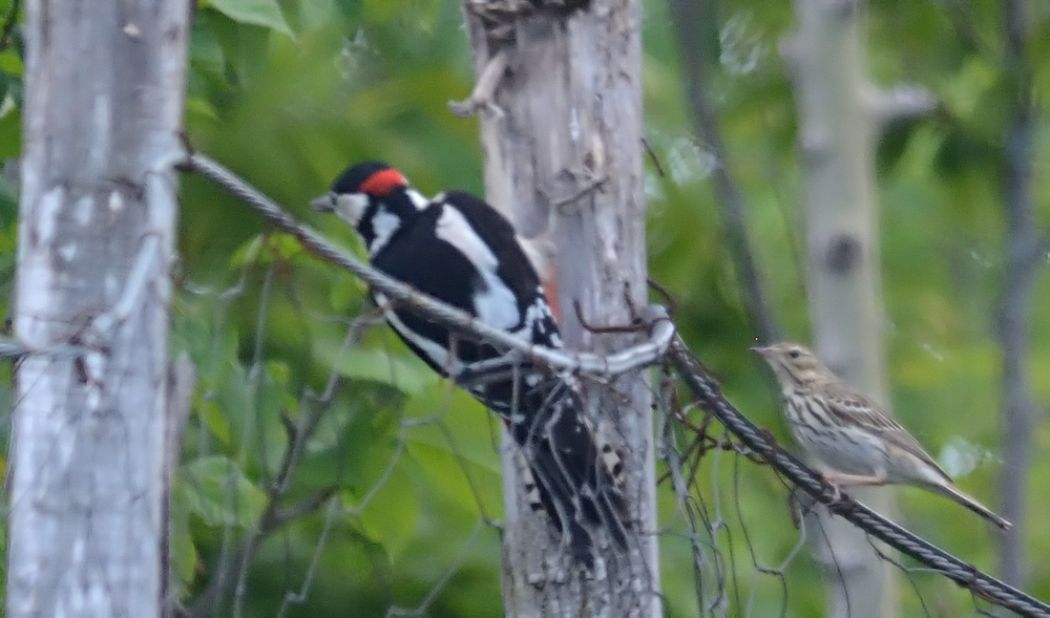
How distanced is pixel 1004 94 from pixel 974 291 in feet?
9.09

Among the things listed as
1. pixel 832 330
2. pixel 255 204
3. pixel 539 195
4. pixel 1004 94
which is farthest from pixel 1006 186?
pixel 255 204

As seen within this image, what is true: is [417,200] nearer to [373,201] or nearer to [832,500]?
[373,201]

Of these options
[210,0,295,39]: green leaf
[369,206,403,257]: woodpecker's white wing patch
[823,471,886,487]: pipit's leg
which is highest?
[210,0,295,39]: green leaf

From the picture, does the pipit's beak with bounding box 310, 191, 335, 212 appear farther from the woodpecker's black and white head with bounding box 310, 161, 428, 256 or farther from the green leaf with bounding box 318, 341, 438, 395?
the green leaf with bounding box 318, 341, 438, 395

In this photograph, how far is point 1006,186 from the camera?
13.1 ft

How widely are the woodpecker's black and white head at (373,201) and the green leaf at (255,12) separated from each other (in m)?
0.56

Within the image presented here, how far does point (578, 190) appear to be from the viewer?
2.99 metres

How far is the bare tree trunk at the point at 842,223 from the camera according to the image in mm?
3807

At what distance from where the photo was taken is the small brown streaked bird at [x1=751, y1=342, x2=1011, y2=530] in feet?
14.4

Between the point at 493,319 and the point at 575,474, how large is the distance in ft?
1.75

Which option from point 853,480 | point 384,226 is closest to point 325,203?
point 384,226

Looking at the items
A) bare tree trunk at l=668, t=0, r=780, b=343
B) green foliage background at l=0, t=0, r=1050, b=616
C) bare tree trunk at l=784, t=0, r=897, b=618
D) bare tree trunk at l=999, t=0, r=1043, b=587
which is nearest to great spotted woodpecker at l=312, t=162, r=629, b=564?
green foliage background at l=0, t=0, r=1050, b=616

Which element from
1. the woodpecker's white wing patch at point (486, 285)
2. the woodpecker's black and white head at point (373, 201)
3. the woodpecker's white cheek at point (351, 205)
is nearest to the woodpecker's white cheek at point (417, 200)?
the woodpecker's black and white head at point (373, 201)

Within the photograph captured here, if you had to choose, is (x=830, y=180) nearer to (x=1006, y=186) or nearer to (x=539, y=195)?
(x=1006, y=186)
